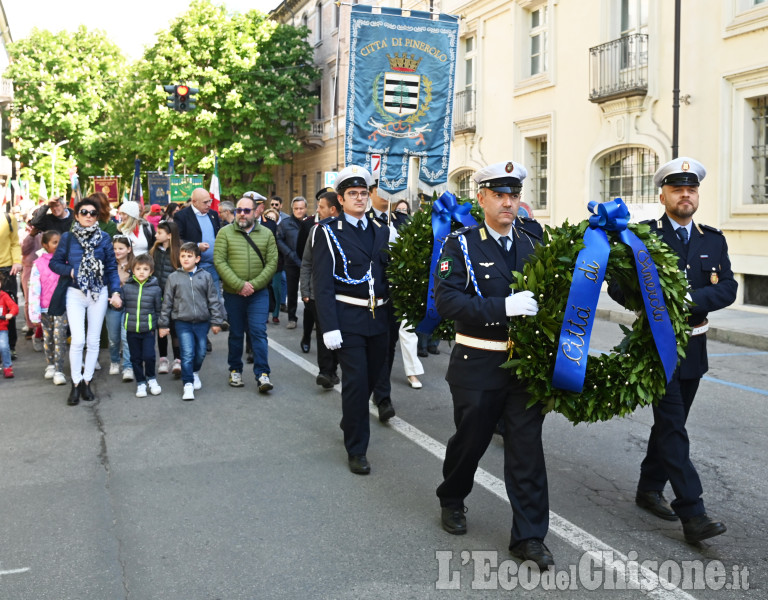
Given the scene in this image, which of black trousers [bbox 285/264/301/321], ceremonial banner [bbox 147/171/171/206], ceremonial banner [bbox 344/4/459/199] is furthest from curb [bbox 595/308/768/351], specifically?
ceremonial banner [bbox 147/171/171/206]

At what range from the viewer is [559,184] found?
20766 mm

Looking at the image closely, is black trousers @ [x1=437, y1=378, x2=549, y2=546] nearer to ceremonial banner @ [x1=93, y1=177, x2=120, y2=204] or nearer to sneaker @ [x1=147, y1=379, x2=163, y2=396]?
sneaker @ [x1=147, y1=379, x2=163, y2=396]

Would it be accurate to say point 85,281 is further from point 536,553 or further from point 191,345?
point 536,553

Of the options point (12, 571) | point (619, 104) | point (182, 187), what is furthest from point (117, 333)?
point (182, 187)

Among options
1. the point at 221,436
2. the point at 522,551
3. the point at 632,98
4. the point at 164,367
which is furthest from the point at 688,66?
the point at 522,551

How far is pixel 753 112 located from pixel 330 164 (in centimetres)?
2374

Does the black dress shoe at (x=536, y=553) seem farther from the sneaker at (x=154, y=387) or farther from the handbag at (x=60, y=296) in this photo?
the handbag at (x=60, y=296)

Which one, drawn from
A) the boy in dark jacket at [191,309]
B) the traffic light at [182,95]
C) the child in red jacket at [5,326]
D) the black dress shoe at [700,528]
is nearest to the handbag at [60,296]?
the boy in dark jacket at [191,309]

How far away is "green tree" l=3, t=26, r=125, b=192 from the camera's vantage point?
5062 centimetres

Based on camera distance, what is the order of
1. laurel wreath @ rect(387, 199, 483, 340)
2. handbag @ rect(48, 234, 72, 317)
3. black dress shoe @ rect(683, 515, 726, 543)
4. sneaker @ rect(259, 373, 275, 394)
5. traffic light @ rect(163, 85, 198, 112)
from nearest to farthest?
1. black dress shoe @ rect(683, 515, 726, 543)
2. laurel wreath @ rect(387, 199, 483, 340)
3. handbag @ rect(48, 234, 72, 317)
4. sneaker @ rect(259, 373, 275, 394)
5. traffic light @ rect(163, 85, 198, 112)

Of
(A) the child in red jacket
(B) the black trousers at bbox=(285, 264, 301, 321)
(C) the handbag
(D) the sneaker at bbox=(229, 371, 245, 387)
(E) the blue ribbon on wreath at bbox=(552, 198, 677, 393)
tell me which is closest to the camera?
(E) the blue ribbon on wreath at bbox=(552, 198, 677, 393)

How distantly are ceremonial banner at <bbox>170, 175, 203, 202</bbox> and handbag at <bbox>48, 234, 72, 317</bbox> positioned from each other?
16.4 meters

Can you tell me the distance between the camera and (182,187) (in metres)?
24.1

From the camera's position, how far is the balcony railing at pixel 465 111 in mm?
24708
